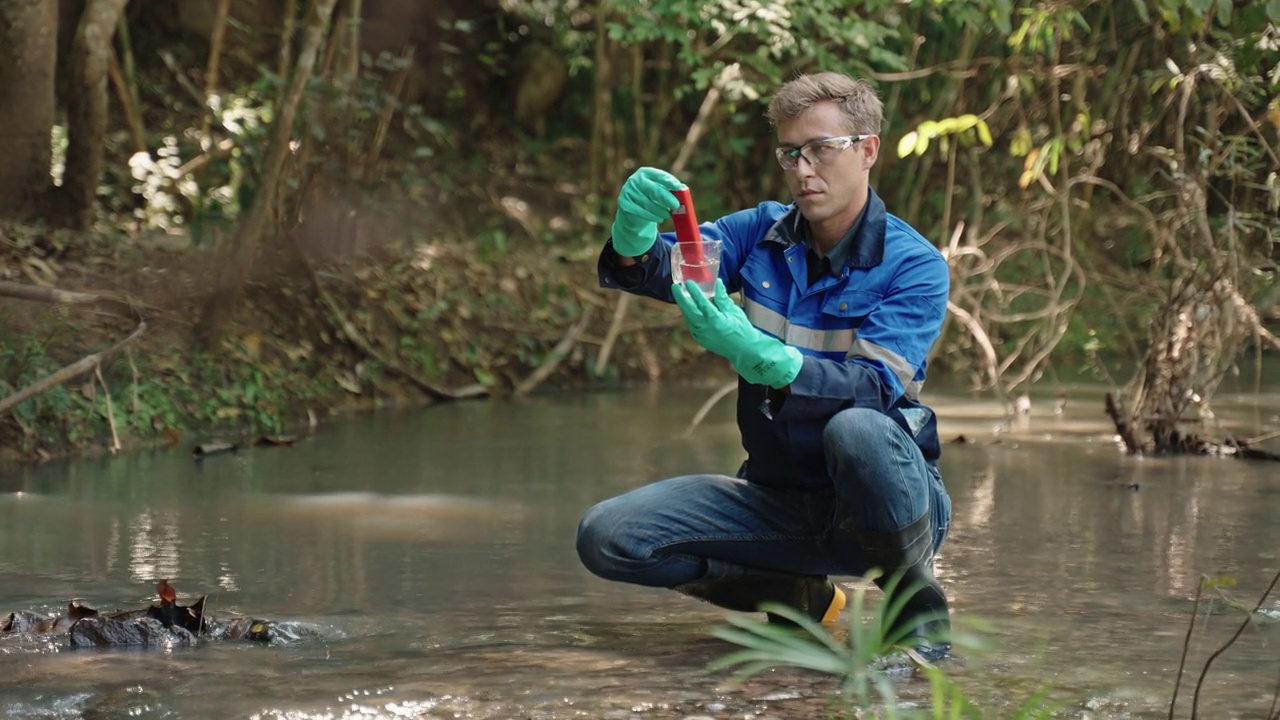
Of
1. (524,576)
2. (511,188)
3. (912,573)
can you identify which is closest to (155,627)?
(524,576)

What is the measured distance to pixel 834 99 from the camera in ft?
12.4

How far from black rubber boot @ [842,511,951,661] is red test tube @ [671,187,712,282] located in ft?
2.17

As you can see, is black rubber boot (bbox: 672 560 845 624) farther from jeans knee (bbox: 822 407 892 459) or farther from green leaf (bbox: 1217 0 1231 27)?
green leaf (bbox: 1217 0 1231 27)

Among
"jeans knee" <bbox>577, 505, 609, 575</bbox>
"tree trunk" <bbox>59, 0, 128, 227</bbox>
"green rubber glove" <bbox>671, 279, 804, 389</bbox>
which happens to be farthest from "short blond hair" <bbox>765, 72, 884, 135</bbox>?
"tree trunk" <bbox>59, 0, 128, 227</bbox>

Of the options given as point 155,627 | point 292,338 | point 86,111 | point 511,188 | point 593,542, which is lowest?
point 155,627

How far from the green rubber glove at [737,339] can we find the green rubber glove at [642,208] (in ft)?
0.95

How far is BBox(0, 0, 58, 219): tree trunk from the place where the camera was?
8.88 meters

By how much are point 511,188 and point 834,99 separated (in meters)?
9.55

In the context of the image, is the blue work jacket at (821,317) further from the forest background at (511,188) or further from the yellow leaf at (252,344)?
the yellow leaf at (252,344)

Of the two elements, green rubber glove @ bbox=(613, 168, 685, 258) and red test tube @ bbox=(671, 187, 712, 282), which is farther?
green rubber glove @ bbox=(613, 168, 685, 258)

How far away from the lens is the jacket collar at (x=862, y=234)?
373 cm

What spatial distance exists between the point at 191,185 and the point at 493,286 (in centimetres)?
215

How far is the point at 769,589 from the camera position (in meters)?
3.98

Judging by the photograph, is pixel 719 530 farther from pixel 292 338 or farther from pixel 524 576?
pixel 292 338
